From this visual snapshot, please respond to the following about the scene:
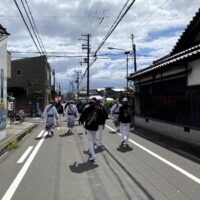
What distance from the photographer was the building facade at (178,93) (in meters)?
18.6

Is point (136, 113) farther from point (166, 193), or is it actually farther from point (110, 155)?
point (166, 193)

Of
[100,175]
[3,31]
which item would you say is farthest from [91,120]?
[3,31]

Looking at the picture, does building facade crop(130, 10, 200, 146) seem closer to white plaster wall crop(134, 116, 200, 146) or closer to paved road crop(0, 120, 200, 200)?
white plaster wall crop(134, 116, 200, 146)

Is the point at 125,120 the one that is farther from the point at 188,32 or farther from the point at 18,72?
the point at 18,72

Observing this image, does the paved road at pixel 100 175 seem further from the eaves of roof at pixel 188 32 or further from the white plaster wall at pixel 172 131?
the eaves of roof at pixel 188 32

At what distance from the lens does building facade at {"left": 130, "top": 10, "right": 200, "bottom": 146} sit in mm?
18562

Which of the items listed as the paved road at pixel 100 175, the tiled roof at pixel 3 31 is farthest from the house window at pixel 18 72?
the paved road at pixel 100 175

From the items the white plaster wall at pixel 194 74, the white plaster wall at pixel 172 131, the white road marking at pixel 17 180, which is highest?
the white plaster wall at pixel 194 74

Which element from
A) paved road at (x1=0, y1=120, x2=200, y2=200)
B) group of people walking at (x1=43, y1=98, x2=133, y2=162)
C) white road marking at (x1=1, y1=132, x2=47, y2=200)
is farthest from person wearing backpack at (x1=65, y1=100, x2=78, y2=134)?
white road marking at (x1=1, y1=132, x2=47, y2=200)

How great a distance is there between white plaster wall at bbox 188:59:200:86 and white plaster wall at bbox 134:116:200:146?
201 cm

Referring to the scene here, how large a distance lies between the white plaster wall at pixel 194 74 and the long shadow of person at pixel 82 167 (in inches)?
310

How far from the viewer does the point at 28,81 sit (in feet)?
204

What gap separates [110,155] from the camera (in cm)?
1424

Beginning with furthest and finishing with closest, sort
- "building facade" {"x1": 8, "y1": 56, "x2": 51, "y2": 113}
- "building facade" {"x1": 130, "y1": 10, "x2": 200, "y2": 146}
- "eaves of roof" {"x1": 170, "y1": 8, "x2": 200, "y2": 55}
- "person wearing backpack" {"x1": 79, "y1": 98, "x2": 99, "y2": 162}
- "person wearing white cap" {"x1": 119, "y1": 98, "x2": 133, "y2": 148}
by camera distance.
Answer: "building facade" {"x1": 8, "y1": 56, "x2": 51, "y2": 113}, "eaves of roof" {"x1": 170, "y1": 8, "x2": 200, "y2": 55}, "building facade" {"x1": 130, "y1": 10, "x2": 200, "y2": 146}, "person wearing white cap" {"x1": 119, "y1": 98, "x2": 133, "y2": 148}, "person wearing backpack" {"x1": 79, "y1": 98, "x2": 99, "y2": 162}
